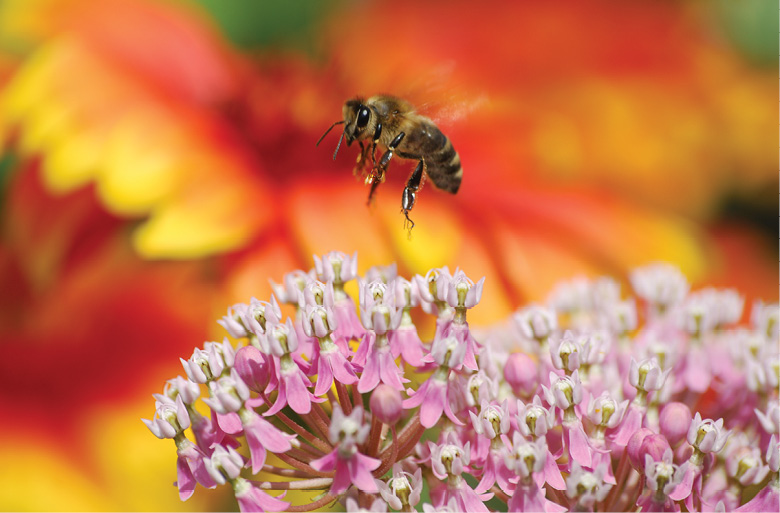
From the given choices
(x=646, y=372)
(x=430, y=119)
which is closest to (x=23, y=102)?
(x=430, y=119)

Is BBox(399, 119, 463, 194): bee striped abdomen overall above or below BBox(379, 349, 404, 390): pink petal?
above

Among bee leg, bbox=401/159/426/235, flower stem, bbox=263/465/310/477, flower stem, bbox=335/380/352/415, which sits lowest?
flower stem, bbox=263/465/310/477

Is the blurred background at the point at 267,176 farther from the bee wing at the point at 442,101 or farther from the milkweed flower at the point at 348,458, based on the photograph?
the milkweed flower at the point at 348,458

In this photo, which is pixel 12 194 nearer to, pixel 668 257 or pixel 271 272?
pixel 271 272

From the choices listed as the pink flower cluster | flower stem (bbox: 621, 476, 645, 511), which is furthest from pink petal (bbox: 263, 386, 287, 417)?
flower stem (bbox: 621, 476, 645, 511)

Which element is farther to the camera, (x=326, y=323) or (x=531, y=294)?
(x=531, y=294)

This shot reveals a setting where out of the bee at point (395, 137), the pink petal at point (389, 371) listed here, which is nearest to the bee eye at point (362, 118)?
the bee at point (395, 137)

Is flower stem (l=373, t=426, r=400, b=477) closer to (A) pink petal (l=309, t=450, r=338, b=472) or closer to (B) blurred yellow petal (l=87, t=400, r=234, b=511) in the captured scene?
(A) pink petal (l=309, t=450, r=338, b=472)
